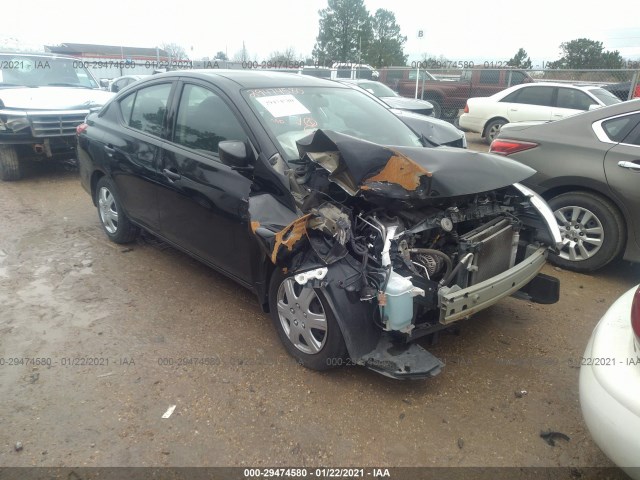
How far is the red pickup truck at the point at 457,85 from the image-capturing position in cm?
1355

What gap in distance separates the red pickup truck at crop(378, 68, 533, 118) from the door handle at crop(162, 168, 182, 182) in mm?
11591

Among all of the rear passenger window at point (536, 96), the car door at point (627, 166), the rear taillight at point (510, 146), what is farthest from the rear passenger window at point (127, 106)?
the rear passenger window at point (536, 96)

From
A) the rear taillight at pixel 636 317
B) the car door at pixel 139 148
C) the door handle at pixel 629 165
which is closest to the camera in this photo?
the rear taillight at pixel 636 317

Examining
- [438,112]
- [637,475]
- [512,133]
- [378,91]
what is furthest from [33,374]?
[438,112]

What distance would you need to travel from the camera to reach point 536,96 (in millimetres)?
10148

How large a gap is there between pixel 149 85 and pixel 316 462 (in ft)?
11.5

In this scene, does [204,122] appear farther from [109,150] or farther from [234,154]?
[109,150]

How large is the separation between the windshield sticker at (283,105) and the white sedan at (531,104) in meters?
7.66

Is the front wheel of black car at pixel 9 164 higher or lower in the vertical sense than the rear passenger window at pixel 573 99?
lower

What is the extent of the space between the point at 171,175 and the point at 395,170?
76.3 inches

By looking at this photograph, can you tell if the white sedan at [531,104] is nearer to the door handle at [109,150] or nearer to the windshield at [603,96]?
the windshield at [603,96]

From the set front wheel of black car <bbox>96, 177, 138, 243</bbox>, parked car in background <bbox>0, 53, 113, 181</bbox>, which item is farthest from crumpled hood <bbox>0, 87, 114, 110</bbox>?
front wheel of black car <bbox>96, 177, 138, 243</bbox>

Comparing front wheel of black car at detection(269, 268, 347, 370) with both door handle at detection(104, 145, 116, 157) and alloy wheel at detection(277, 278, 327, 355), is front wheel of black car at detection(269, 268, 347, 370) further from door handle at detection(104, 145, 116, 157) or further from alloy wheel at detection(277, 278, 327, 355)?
door handle at detection(104, 145, 116, 157)

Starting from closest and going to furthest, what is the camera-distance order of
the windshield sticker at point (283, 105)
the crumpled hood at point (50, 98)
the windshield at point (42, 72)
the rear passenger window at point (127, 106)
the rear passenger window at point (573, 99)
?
the windshield sticker at point (283, 105)
the rear passenger window at point (127, 106)
the crumpled hood at point (50, 98)
the windshield at point (42, 72)
the rear passenger window at point (573, 99)
